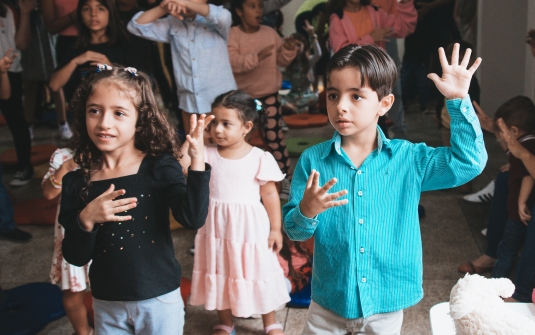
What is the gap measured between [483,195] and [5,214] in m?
3.09

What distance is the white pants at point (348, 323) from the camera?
1.81 metres

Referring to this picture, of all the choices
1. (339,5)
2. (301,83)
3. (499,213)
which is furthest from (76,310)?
(301,83)

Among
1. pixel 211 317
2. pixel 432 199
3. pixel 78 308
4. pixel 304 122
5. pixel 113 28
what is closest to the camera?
pixel 78 308

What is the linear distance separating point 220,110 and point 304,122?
3942 millimetres

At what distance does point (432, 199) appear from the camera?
4.39m

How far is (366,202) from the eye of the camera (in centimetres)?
176

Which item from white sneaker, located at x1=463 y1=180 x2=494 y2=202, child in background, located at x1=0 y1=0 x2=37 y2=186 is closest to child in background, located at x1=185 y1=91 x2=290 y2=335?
white sneaker, located at x1=463 y1=180 x2=494 y2=202

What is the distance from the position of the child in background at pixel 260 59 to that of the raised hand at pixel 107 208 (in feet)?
7.72

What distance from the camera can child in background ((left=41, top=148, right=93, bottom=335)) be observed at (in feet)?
8.20

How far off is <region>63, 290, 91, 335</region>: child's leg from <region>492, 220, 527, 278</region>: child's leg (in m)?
1.94

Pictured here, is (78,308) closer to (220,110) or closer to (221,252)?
(221,252)

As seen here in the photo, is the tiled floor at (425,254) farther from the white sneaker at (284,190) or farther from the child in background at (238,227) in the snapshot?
the white sneaker at (284,190)

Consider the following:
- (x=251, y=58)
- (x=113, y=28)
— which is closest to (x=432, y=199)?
(x=251, y=58)

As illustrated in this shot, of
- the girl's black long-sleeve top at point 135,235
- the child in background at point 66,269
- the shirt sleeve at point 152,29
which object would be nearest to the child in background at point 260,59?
the shirt sleeve at point 152,29
